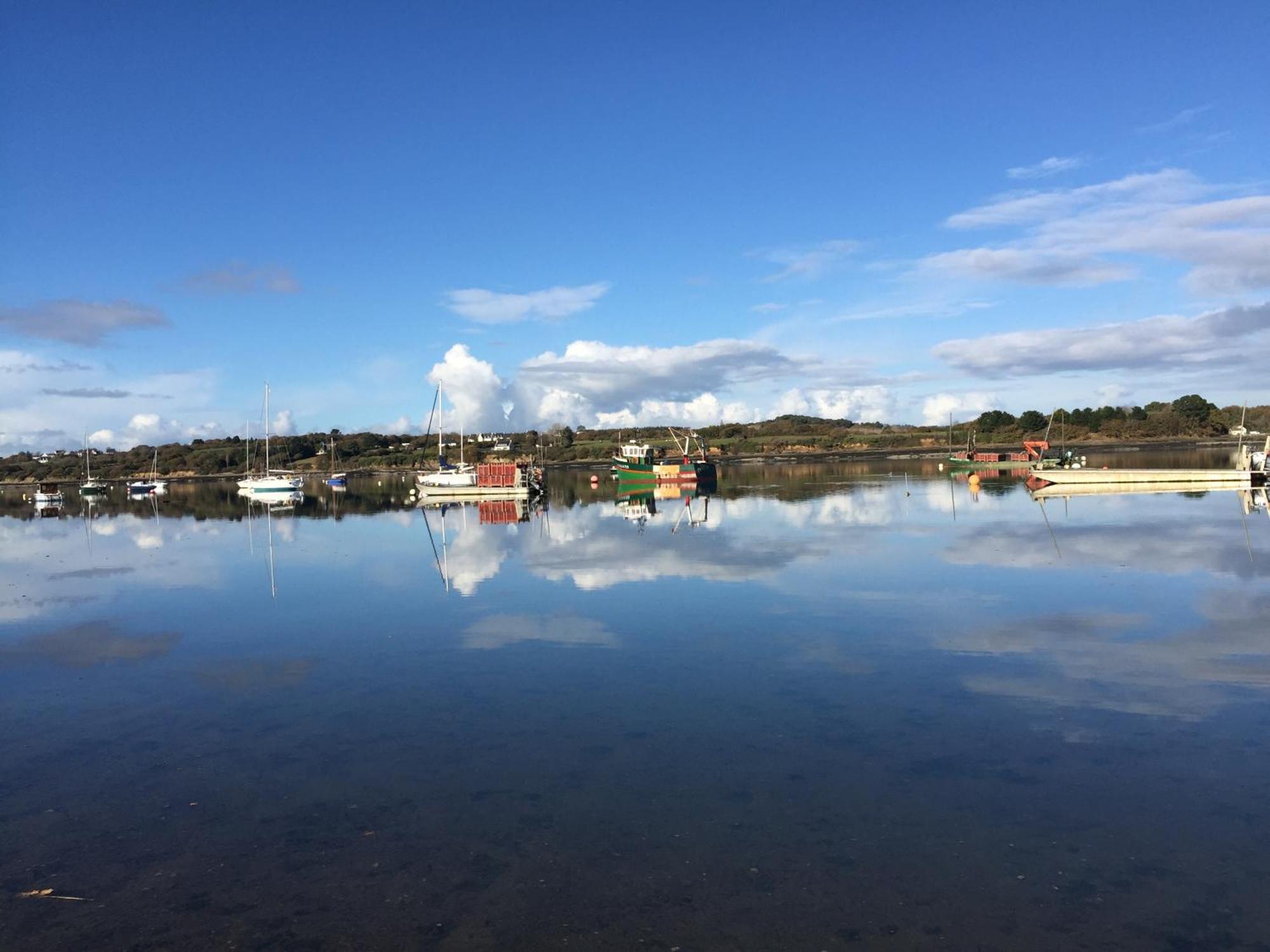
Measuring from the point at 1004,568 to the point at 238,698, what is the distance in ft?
68.4

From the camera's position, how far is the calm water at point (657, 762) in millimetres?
7742

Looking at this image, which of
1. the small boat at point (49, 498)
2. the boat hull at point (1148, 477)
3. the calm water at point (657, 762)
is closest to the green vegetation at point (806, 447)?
the small boat at point (49, 498)

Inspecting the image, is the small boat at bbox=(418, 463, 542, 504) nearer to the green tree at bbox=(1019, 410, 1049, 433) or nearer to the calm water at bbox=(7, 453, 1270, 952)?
the calm water at bbox=(7, 453, 1270, 952)

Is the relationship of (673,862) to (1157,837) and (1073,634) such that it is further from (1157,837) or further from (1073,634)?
(1073,634)

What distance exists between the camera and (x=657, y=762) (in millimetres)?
11195

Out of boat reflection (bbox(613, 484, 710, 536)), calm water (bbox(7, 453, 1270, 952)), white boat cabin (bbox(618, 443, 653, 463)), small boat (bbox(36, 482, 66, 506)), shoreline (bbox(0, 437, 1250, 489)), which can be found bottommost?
calm water (bbox(7, 453, 1270, 952))

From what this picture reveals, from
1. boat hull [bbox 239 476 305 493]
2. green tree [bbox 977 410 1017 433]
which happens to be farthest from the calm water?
green tree [bbox 977 410 1017 433]

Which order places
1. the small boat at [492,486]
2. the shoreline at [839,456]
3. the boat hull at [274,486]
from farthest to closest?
the shoreline at [839,456], the boat hull at [274,486], the small boat at [492,486]

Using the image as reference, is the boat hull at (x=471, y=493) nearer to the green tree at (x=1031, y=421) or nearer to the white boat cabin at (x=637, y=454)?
the white boat cabin at (x=637, y=454)

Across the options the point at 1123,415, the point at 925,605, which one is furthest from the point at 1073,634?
the point at 1123,415

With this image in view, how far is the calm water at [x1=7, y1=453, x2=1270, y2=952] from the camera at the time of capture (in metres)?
7.74

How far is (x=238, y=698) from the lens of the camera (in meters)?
15.2

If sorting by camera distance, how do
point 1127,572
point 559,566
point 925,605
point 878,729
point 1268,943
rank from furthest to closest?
point 559,566
point 1127,572
point 925,605
point 878,729
point 1268,943

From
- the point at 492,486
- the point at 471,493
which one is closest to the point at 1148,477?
the point at 492,486
